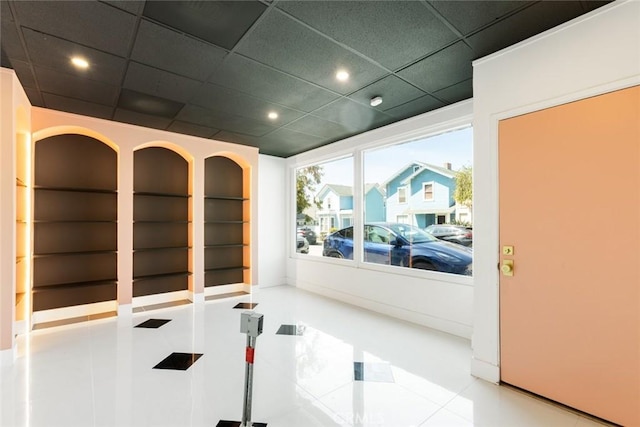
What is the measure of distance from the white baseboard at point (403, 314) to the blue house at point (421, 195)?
114 centimetres

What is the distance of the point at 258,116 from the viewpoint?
12.7ft

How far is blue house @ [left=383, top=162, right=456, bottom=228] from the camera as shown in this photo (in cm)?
358

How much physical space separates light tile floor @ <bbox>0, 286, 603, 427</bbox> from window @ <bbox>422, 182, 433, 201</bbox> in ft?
5.25

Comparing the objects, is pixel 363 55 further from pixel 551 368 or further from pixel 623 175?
pixel 551 368

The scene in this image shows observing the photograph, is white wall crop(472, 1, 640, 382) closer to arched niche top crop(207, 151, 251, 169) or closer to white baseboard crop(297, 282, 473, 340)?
white baseboard crop(297, 282, 473, 340)

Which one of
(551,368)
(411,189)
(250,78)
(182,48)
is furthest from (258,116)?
(551,368)

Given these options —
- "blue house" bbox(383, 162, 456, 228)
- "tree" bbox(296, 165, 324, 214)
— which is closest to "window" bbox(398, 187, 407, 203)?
"blue house" bbox(383, 162, 456, 228)

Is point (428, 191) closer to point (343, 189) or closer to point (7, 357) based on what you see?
point (343, 189)

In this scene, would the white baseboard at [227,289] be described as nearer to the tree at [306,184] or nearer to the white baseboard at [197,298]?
the white baseboard at [197,298]

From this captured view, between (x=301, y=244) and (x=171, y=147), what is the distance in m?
2.88

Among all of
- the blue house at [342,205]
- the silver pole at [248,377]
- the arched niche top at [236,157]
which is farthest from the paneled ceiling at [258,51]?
the silver pole at [248,377]

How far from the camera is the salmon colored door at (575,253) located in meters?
1.86

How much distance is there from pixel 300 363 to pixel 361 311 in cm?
174

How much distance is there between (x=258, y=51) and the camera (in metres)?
2.42
